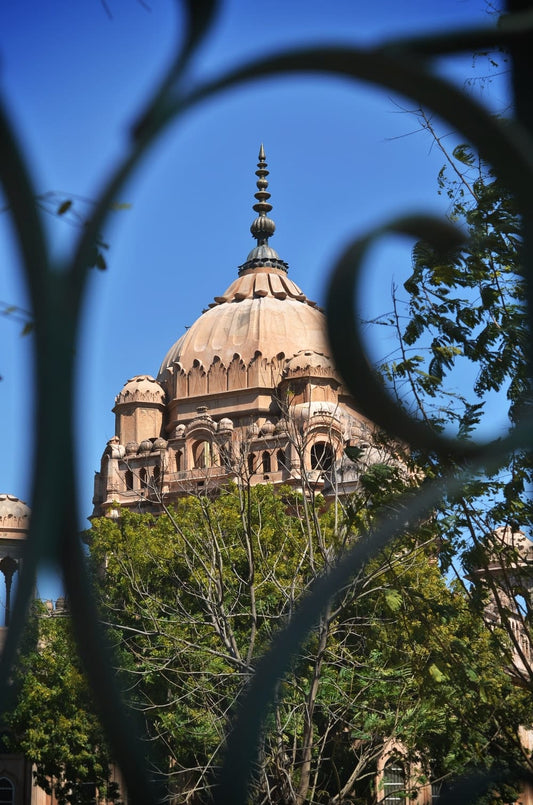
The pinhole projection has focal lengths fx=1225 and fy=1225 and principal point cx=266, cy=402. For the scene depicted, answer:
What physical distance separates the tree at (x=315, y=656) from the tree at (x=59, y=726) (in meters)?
2.00

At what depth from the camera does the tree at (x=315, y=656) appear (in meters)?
9.84

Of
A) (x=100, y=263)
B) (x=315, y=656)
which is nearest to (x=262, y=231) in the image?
(x=315, y=656)

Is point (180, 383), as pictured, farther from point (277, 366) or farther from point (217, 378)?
point (277, 366)

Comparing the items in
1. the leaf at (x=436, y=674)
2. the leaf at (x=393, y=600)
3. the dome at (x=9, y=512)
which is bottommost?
the leaf at (x=436, y=674)

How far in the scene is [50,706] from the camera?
2688 centimetres

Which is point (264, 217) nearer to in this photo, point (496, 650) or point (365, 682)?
point (365, 682)

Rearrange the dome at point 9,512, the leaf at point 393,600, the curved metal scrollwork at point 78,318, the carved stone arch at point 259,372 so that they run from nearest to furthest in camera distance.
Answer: the curved metal scrollwork at point 78,318 < the leaf at point 393,600 < the dome at point 9,512 < the carved stone arch at point 259,372

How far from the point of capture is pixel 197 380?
53.9 meters

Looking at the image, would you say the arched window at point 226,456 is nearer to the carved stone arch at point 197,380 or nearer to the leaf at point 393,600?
the leaf at point 393,600

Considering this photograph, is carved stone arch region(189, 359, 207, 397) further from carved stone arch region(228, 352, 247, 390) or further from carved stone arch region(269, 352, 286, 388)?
carved stone arch region(269, 352, 286, 388)

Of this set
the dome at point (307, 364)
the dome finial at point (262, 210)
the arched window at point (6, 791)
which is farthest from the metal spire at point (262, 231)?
the arched window at point (6, 791)

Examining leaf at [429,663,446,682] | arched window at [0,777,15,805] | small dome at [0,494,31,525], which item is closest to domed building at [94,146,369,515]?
small dome at [0,494,31,525]

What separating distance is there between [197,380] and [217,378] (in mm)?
911

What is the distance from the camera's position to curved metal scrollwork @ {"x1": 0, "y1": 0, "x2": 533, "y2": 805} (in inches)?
57.5
